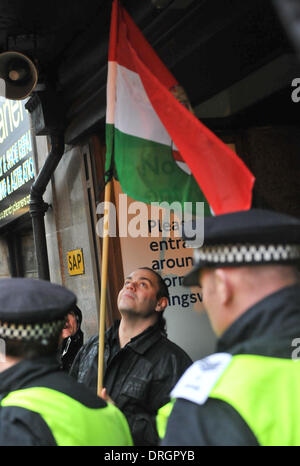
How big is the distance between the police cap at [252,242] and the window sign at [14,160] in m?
5.76

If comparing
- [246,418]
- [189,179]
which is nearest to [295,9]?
[246,418]

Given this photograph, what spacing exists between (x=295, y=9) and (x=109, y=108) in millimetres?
2093

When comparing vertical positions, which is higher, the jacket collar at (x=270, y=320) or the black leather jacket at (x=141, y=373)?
the jacket collar at (x=270, y=320)

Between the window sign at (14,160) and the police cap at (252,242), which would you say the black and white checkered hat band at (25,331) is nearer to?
the police cap at (252,242)

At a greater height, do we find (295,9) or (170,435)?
(295,9)

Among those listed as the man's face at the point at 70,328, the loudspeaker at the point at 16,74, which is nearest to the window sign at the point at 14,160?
the loudspeaker at the point at 16,74

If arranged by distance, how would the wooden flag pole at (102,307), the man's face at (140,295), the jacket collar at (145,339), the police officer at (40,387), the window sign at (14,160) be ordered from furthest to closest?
the window sign at (14,160) → the man's face at (140,295) → the jacket collar at (145,339) → the wooden flag pole at (102,307) → the police officer at (40,387)

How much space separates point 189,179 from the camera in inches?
135

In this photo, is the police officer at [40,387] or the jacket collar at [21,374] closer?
the police officer at [40,387]

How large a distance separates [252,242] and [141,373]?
2145 mm

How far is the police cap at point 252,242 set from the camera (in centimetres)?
163

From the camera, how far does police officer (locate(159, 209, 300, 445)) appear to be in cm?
145

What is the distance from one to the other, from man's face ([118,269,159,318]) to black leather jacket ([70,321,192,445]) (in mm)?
156
